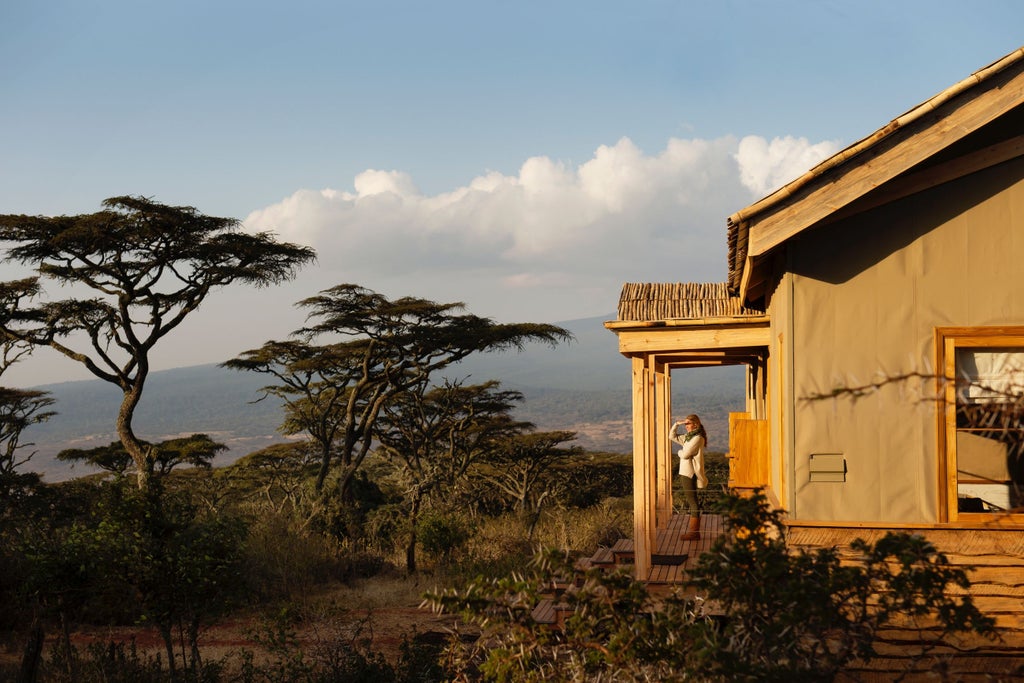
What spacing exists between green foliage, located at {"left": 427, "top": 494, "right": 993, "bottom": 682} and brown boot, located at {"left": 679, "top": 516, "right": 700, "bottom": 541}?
7.46 meters

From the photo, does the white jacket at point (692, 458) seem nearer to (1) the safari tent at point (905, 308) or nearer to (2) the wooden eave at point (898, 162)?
(1) the safari tent at point (905, 308)

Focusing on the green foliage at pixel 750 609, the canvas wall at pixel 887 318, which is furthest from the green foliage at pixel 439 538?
the green foliage at pixel 750 609

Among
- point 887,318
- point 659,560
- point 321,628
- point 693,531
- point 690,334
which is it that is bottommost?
point 321,628

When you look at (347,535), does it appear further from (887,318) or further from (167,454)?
(887,318)

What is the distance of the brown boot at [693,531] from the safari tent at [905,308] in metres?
Result: 5.50

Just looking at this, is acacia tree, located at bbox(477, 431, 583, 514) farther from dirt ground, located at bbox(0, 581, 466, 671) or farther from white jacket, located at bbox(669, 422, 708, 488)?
white jacket, located at bbox(669, 422, 708, 488)

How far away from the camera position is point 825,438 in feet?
24.1

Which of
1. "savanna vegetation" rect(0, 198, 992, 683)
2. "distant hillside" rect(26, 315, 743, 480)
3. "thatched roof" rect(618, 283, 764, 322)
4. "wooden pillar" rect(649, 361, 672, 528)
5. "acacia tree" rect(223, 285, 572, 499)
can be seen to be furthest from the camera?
"distant hillside" rect(26, 315, 743, 480)

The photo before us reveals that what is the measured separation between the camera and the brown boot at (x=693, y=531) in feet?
42.3

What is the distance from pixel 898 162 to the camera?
23.0 feet

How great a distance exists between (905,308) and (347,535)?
44.6ft

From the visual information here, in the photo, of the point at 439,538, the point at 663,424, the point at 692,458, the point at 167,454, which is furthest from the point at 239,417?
the point at 663,424

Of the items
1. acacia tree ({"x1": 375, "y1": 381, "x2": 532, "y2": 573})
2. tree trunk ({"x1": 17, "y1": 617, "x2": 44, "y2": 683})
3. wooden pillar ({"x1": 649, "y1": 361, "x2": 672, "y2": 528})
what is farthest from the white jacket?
acacia tree ({"x1": 375, "y1": 381, "x2": 532, "y2": 573})

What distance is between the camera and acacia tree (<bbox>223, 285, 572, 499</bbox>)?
2559 centimetres
